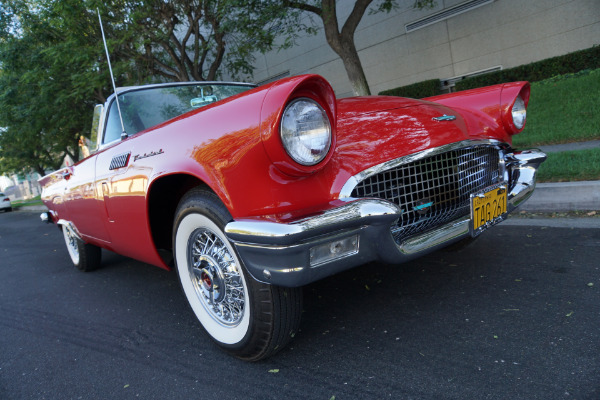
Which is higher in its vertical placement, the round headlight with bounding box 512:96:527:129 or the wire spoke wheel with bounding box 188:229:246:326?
the round headlight with bounding box 512:96:527:129

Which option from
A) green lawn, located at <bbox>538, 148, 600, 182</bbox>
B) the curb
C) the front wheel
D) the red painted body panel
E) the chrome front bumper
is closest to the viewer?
the chrome front bumper

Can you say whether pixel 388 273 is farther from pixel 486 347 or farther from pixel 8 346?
pixel 8 346

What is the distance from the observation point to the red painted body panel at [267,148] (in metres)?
1.72

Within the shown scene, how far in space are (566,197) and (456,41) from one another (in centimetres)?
1037

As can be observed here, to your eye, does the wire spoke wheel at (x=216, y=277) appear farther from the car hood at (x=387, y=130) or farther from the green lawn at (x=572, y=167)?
the green lawn at (x=572, y=167)

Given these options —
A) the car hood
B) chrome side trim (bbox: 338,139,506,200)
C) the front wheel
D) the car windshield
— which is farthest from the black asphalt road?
the car windshield

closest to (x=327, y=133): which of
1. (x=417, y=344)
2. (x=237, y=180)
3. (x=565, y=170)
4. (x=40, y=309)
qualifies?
(x=237, y=180)

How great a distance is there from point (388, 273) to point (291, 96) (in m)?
1.75

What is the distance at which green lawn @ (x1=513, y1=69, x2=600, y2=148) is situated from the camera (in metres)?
6.63

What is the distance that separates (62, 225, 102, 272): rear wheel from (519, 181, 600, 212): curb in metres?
4.35

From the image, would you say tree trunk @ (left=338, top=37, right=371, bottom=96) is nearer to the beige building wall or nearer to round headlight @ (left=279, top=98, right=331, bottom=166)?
the beige building wall

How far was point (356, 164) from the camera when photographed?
1880 millimetres

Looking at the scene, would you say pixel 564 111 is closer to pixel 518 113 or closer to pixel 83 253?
pixel 518 113

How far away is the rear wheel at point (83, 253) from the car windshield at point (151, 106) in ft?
5.00
